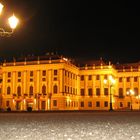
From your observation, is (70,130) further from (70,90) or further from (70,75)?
(70,90)

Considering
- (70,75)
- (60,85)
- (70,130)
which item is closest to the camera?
(70,130)

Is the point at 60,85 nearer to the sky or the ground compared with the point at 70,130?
nearer to the sky

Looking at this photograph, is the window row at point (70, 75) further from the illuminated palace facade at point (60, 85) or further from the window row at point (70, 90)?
the window row at point (70, 90)

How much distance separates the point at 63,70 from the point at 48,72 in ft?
10.3

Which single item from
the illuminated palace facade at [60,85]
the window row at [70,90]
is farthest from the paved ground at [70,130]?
the window row at [70,90]

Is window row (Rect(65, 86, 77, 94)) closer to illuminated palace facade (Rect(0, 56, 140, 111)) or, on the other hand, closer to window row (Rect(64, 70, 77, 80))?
illuminated palace facade (Rect(0, 56, 140, 111))

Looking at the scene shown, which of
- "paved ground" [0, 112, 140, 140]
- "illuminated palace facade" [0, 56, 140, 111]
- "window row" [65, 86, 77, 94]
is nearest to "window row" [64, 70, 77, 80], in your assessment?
"illuminated palace facade" [0, 56, 140, 111]

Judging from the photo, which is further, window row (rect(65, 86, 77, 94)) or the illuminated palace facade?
window row (rect(65, 86, 77, 94))

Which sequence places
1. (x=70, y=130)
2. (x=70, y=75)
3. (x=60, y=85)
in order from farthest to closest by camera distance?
(x=70, y=75), (x=60, y=85), (x=70, y=130)

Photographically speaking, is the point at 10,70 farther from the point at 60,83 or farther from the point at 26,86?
the point at 60,83

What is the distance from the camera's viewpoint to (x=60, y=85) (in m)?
71.8

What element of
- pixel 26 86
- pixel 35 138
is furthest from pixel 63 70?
pixel 35 138

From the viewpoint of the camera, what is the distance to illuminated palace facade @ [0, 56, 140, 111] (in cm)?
7275

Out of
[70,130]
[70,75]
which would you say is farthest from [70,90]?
[70,130]
